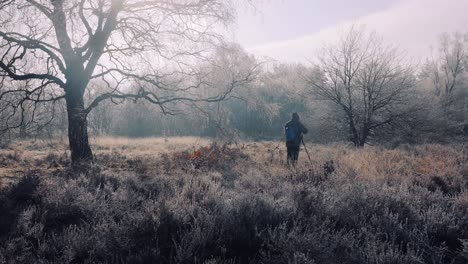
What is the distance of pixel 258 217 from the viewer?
452cm

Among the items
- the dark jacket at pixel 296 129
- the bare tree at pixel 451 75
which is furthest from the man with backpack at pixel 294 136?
the bare tree at pixel 451 75

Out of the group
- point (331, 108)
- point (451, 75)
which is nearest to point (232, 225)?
point (331, 108)

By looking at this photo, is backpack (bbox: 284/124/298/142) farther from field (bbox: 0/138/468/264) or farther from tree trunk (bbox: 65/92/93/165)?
tree trunk (bbox: 65/92/93/165)

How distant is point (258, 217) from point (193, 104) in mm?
7681

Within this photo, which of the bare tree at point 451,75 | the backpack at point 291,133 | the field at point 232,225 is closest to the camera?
the field at point 232,225

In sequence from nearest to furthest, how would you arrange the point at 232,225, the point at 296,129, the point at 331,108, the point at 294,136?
1. the point at 232,225
2. the point at 294,136
3. the point at 296,129
4. the point at 331,108

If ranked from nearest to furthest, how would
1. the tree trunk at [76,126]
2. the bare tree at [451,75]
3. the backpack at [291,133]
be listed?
the tree trunk at [76,126], the backpack at [291,133], the bare tree at [451,75]

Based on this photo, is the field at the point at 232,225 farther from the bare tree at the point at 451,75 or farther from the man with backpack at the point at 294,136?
the bare tree at the point at 451,75

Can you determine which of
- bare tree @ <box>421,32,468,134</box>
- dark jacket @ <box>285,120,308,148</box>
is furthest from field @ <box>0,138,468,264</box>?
bare tree @ <box>421,32,468,134</box>

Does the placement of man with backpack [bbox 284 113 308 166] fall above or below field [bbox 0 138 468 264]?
above

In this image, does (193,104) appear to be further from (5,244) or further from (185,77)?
(5,244)

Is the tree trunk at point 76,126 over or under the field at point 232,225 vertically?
over

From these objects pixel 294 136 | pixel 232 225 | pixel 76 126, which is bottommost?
pixel 232 225

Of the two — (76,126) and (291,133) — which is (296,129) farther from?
(76,126)
